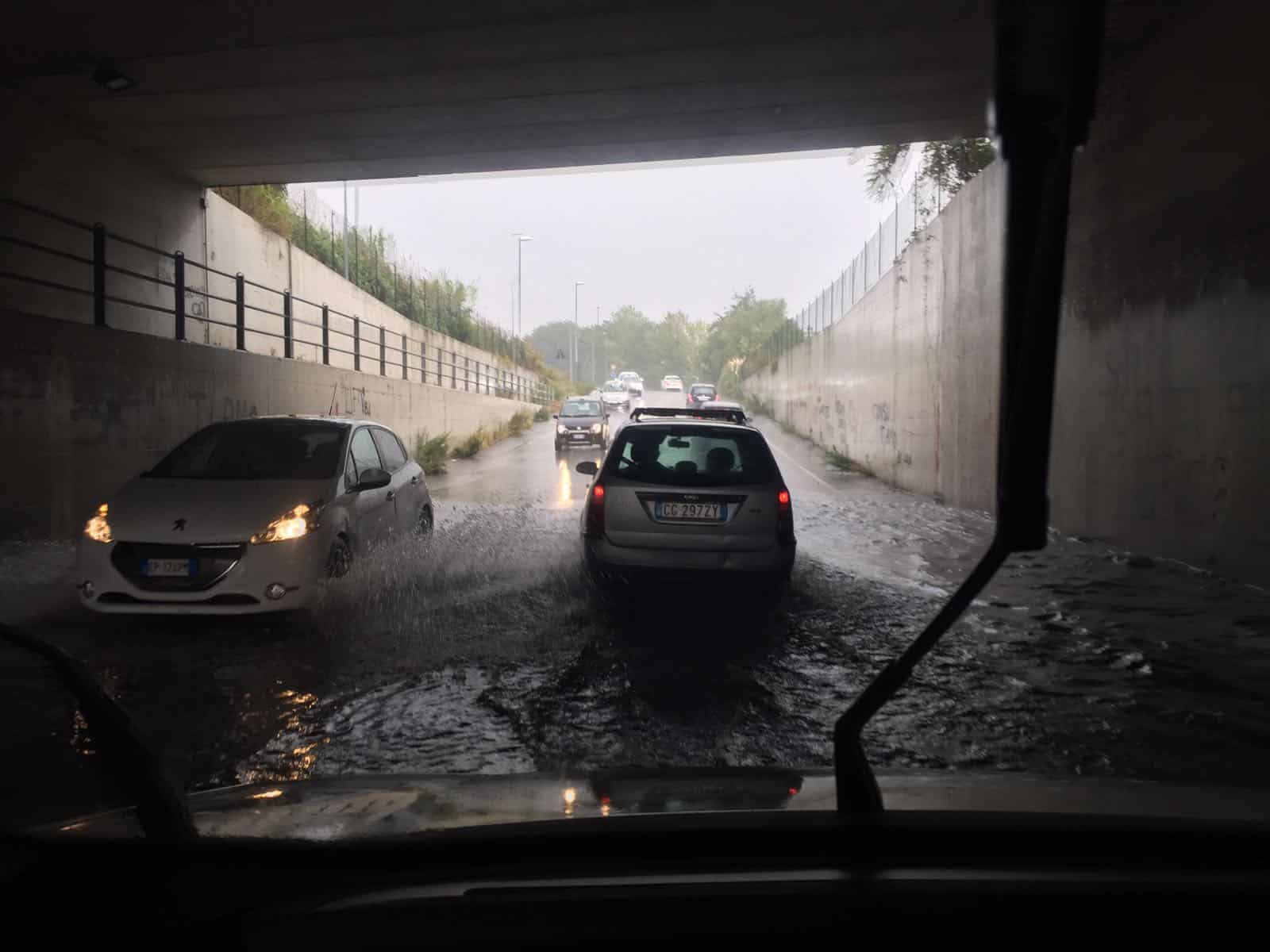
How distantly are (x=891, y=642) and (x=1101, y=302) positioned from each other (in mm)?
6426

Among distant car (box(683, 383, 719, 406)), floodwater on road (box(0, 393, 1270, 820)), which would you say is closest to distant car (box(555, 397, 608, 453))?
floodwater on road (box(0, 393, 1270, 820))

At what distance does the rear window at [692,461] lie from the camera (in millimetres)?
7703

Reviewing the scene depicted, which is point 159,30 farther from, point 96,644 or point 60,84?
point 96,644

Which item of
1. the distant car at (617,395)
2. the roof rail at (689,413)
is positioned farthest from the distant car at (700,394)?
the roof rail at (689,413)

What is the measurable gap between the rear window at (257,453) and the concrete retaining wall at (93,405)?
8.75ft

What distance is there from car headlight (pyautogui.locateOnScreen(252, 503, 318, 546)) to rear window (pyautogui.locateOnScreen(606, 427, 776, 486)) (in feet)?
7.40

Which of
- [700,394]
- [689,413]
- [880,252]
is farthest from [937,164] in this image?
[700,394]

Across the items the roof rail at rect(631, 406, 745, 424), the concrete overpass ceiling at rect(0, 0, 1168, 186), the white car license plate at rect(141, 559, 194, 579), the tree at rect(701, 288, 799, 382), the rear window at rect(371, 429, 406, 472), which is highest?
the tree at rect(701, 288, 799, 382)

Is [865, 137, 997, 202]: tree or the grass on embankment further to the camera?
the grass on embankment

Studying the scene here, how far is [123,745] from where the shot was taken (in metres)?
2.18

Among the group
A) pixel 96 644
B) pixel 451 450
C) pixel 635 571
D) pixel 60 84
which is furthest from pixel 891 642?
pixel 451 450

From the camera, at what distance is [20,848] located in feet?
6.41

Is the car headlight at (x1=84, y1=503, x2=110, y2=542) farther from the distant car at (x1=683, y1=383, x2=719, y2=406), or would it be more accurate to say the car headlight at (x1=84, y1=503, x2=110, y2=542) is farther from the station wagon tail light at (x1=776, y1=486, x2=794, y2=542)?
the distant car at (x1=683, y1=383, x2=719, y2=406)

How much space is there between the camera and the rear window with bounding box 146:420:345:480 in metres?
8.03
